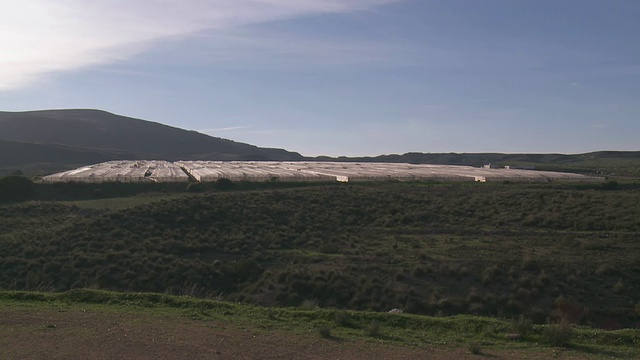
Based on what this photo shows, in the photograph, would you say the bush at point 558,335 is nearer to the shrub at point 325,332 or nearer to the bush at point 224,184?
the shrub at point 325,332

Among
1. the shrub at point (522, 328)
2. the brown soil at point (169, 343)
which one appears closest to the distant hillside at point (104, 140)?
the brown soil at point (169, 343)

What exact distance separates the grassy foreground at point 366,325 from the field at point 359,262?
0.18ft

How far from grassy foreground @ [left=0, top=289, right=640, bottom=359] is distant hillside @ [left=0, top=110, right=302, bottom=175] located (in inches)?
4494

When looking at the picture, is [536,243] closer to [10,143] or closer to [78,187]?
[78,187]

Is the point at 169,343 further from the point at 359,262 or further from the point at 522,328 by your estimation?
the point at 359,262

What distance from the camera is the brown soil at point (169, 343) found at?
381 inches

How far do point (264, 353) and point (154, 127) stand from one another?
178m

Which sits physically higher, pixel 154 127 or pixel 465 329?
pixel 154 127

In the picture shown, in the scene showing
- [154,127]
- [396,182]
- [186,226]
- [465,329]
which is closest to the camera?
[465,329]

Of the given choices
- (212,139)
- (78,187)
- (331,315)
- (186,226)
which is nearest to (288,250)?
(186,226)

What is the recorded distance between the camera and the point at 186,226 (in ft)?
97.8

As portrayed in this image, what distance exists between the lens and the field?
41.5 feet

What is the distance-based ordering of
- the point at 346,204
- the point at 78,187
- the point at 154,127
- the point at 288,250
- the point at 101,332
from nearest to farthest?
the point at 101,332 → the point at 288,250 → the point at 346,204 → the point at 78,187 → the point at 154,127

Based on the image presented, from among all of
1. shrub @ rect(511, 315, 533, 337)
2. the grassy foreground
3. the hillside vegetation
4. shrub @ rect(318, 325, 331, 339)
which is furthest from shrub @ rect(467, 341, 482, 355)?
the hillside vegetation
